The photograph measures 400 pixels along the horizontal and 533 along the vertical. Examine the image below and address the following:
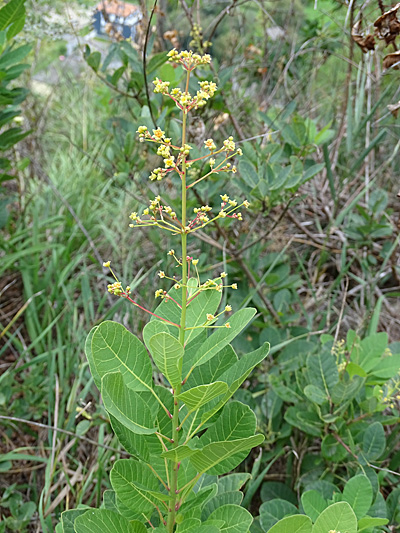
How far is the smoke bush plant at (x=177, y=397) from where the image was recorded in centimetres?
80

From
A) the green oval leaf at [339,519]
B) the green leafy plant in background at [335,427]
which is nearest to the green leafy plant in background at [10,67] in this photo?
the green leafy plant in background at [335,427]

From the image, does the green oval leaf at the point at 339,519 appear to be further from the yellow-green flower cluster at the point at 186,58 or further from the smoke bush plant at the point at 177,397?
the yellow-green flower cluster at the point at 186,58

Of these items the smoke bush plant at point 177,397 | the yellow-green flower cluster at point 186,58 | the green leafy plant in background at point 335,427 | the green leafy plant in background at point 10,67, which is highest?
the green leafy plant in background at point 10,67

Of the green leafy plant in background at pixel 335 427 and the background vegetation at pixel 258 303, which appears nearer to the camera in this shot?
the green leafy plant in background at pixel 335 427

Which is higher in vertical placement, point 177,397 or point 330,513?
point 177,397

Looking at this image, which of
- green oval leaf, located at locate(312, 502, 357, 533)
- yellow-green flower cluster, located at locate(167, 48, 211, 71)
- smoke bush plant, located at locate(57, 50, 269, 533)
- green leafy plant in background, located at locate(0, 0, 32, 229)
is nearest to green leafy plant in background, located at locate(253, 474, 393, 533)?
green oval leaf, located at locate(312, 502, 357, 533)

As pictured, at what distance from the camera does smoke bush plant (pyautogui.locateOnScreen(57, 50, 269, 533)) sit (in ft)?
2.61

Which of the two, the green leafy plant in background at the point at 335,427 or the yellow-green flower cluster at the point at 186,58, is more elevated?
the yellow-green flower cluster at the point at 186,58

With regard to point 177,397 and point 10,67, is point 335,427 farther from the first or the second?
point 10,67

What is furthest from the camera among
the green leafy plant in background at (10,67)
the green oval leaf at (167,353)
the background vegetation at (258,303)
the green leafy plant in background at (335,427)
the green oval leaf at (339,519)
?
the green leafy plant in background at (10,67)

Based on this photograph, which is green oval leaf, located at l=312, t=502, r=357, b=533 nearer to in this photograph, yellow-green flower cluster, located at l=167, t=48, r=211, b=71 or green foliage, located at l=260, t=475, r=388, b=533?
green foliage, located at l=260, t=475, r=388, b=533

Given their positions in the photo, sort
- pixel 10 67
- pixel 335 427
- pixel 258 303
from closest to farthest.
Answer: pixel 335 427
pixel 258 303
pixel 10 67

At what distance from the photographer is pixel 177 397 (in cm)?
80

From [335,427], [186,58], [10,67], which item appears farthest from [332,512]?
[10,67]
